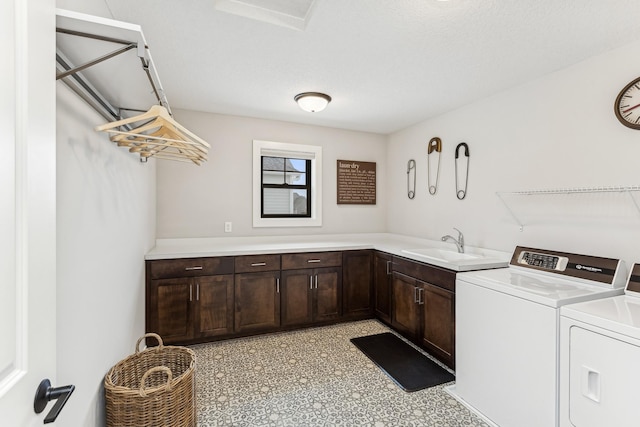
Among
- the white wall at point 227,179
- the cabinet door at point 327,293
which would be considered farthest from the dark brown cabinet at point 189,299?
the cabinet door at point 327,293

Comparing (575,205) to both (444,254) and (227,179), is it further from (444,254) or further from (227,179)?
(227,179)

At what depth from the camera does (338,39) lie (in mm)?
1875

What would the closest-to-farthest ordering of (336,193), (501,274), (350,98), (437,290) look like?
(501,274), (437,290), (350,98), (336,193)

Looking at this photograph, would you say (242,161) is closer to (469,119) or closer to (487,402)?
(469,119)

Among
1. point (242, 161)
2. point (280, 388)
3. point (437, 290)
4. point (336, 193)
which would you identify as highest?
point (242, 161)

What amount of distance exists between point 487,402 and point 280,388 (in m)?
1.36

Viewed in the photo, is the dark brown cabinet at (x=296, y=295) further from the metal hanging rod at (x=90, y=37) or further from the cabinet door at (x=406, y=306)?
the metal hanging rod at (x=90, y=37)

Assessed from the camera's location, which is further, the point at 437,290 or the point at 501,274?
the point at 437,290

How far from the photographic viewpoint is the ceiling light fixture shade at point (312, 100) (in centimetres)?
270

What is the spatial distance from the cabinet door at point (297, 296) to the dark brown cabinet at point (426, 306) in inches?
34.8

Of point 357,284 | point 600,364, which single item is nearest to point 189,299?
point 357,284

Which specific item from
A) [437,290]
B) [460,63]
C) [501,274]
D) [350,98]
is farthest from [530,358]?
[350,98]

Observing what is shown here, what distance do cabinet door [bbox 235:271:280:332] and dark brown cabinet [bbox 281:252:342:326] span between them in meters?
0.09

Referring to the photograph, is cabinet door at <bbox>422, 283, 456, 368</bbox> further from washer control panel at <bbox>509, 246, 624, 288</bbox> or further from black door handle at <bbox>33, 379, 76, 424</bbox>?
black door handle at <bbox>33, 379, 76, 424</bbox>
